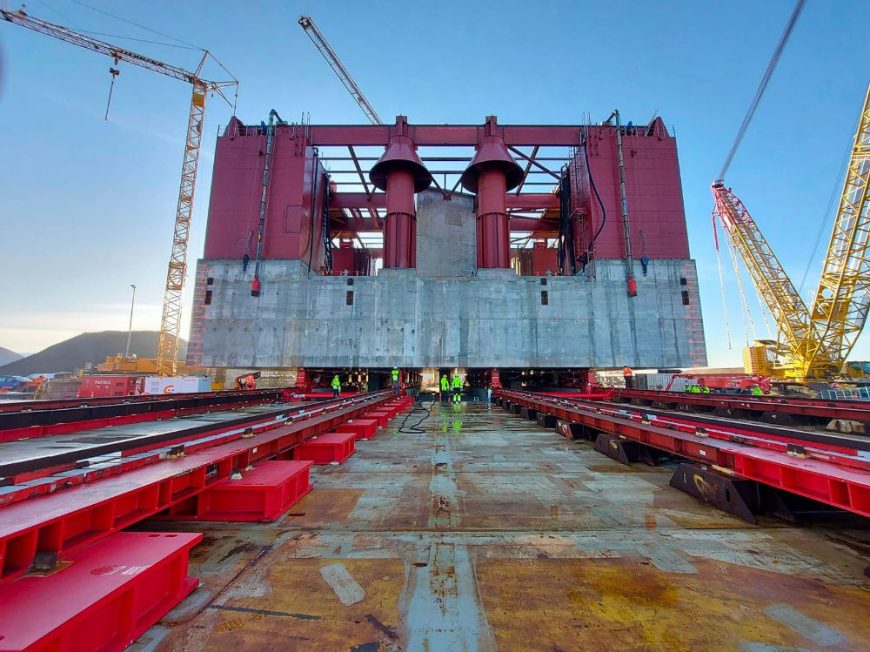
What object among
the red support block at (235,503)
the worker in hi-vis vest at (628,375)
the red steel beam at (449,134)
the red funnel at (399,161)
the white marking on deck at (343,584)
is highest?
the red steel beam at (449,134)

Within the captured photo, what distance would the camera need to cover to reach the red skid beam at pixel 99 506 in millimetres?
2020

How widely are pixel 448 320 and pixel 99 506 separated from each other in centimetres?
2061

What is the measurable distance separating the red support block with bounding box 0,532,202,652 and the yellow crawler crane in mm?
42008

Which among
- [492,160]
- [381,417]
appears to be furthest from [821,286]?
[381,417]

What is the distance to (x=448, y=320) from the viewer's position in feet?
74.8

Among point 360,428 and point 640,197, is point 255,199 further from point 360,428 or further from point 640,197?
point 640,197

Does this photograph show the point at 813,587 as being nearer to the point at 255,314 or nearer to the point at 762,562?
the point at 762,562

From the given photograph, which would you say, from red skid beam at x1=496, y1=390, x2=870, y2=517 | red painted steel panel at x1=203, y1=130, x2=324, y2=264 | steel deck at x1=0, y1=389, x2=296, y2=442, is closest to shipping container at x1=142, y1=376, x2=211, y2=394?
red painted steel panel at x1=203, y1=130, x2=324, y2=264

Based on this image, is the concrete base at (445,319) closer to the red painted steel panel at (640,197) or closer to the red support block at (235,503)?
the red painted steel panel at (640,197)

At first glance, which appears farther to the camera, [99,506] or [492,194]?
[492,194]

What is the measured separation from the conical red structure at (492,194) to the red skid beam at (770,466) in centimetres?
1854

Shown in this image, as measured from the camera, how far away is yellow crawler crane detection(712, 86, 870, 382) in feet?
90.7

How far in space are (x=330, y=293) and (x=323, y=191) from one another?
10.3m

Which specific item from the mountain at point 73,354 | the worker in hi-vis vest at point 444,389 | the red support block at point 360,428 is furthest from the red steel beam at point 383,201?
the mountain at point 73,354
